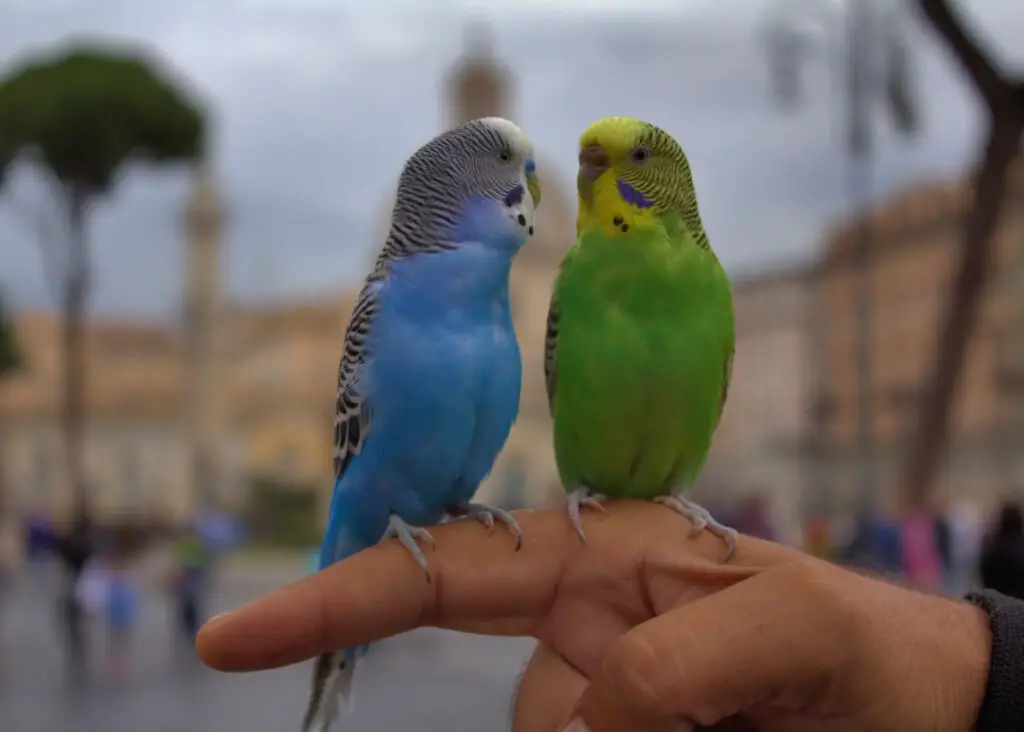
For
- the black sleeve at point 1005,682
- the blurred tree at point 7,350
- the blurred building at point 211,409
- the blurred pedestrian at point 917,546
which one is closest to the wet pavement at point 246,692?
the blurred pedestrian at point 917,546

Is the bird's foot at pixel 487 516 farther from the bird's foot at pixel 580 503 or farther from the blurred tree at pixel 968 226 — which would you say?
the blurred tree at pixel 968 226

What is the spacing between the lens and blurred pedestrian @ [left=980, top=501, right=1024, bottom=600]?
5.95 m

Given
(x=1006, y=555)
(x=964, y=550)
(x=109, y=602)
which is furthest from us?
(x=964, y=550)

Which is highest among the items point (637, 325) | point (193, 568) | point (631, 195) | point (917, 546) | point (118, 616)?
point (631, 195)

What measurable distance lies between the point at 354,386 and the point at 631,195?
29.2 inches

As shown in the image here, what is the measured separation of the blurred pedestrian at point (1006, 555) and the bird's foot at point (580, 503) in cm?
443

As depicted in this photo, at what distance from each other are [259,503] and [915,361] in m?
18.4

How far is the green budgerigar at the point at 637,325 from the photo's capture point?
225cm

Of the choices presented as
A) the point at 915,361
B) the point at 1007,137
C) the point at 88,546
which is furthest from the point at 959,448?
the point at 88,546

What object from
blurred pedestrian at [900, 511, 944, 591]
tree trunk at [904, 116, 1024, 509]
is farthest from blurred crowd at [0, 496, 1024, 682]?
tree trunk at [904, 116, 1024, 509]

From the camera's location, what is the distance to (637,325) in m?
2.25

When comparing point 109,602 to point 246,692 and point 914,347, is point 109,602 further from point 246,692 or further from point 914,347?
point 914,347

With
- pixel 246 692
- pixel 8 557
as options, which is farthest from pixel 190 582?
pixel 8 557

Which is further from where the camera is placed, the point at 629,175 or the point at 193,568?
the point at 193,568
